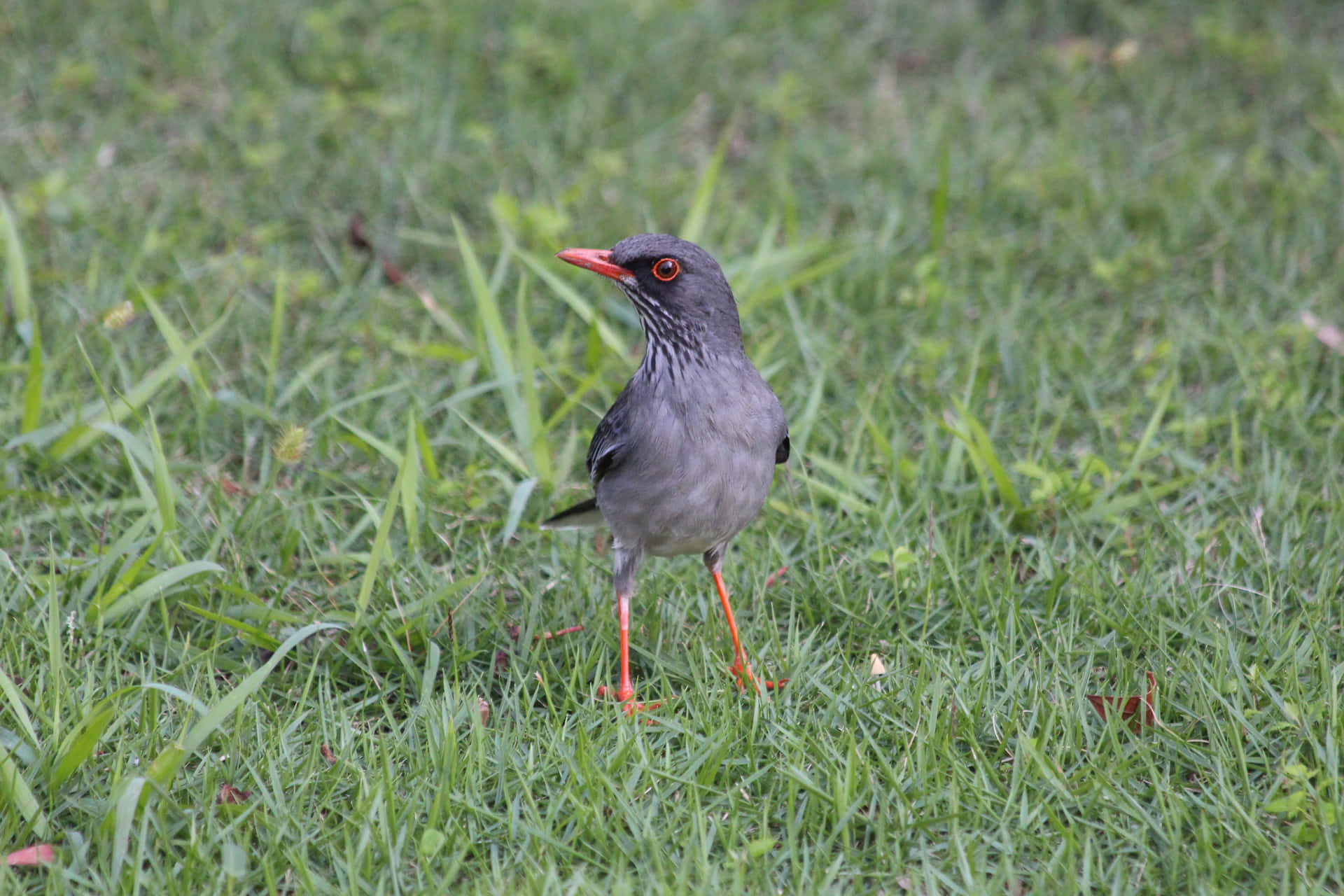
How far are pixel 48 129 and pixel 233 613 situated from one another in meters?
4.40

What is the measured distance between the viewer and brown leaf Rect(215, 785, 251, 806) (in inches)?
154

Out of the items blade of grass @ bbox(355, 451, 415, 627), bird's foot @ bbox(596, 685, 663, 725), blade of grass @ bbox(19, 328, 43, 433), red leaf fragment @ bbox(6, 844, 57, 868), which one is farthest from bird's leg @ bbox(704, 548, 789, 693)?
blade of grass @ bbox(19, 328, 43, 433)

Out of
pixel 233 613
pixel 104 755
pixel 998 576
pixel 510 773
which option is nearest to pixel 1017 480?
pixel 998 576

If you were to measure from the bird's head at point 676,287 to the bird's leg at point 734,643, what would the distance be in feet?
2.69

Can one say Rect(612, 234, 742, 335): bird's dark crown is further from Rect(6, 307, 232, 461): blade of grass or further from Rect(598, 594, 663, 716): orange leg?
Rect(6, 307, 232, 461): blade of grass

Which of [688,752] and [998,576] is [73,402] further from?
[998,576]

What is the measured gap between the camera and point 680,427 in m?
4.42

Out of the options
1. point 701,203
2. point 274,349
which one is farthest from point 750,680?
point 701,203

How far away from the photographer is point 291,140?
7.77 metres

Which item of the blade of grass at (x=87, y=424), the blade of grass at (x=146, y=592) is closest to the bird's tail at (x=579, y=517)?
the blade of grass at (x=146, y=592)

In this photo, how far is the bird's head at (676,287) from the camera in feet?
14.8

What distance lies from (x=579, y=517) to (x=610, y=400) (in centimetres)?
122

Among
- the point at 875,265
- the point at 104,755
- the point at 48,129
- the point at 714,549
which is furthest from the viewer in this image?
the point at 48,129

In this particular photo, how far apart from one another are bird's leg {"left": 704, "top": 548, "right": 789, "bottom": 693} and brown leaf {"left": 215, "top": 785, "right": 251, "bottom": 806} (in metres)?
1.58
